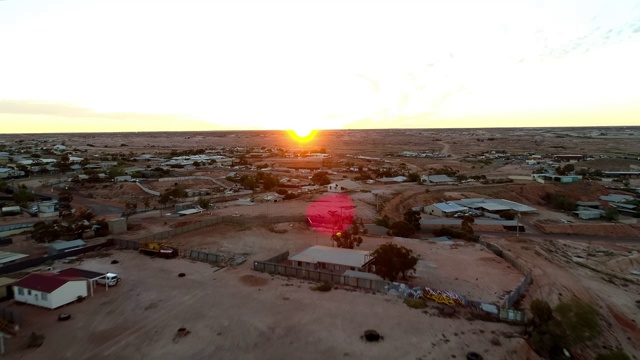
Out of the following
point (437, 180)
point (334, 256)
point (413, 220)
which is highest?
point (437, 180)

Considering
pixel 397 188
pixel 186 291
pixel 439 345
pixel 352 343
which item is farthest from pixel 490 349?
pixel 397 188

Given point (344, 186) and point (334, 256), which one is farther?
point (344, 186)

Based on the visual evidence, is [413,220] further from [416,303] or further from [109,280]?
[109,280]

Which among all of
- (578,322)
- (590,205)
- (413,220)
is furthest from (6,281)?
(590,205)

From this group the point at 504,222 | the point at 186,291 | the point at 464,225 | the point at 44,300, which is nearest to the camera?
the point at 44,300

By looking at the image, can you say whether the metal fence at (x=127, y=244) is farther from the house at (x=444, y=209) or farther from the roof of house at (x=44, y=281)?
the house at (x=444, y=209)

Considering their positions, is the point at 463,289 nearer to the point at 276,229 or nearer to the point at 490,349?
the point at 490,349

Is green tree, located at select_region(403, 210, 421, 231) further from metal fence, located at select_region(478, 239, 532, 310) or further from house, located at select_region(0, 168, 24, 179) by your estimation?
house, located at select_region(0, 168, 24, 179)
